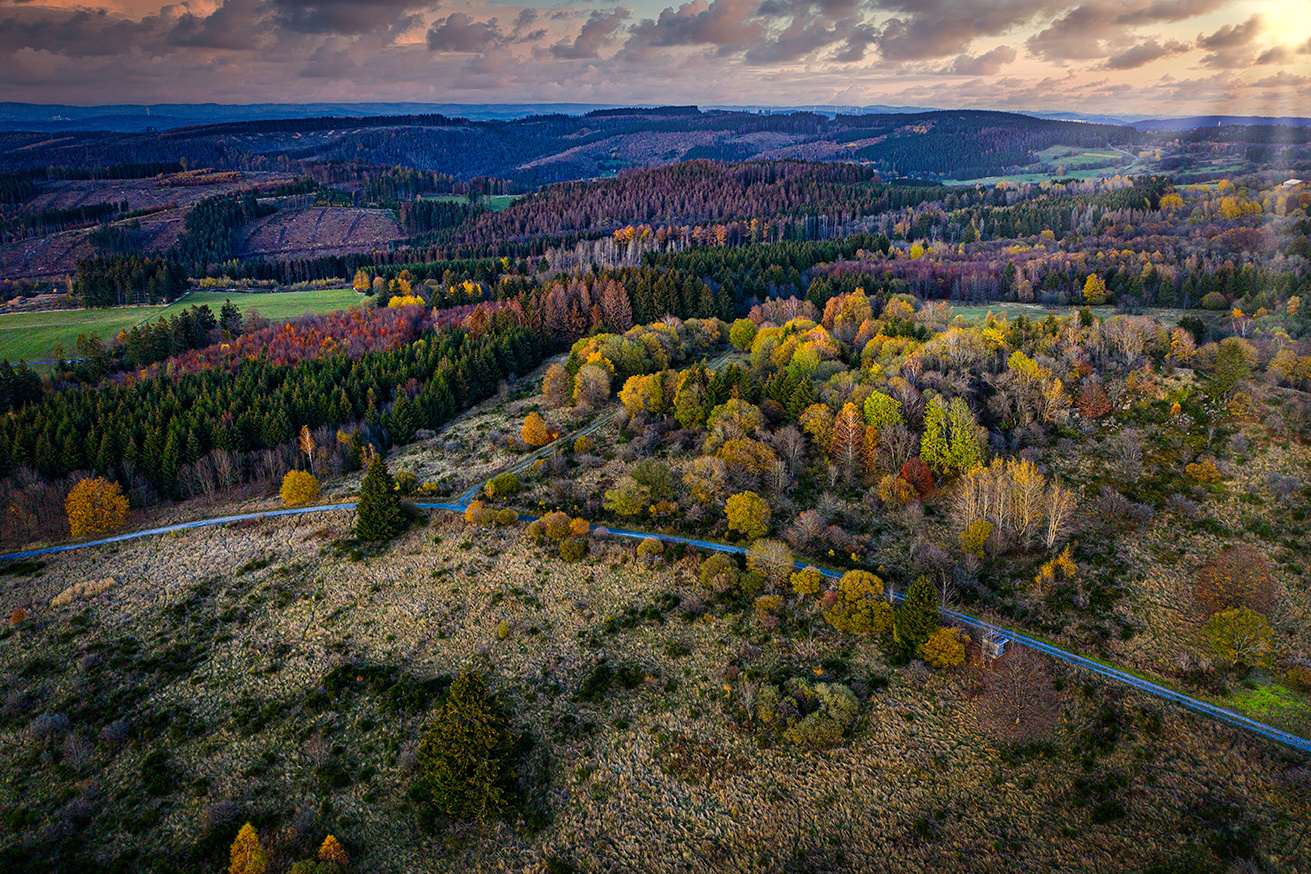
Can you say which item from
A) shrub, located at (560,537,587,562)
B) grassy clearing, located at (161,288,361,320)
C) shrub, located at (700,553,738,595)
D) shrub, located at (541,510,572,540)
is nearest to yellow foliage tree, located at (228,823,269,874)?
shrub, located at (560,537,587,562)

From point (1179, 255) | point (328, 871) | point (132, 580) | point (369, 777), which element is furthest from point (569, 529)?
point (1179, 255)

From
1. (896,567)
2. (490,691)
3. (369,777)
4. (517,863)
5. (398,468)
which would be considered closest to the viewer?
(517,863)

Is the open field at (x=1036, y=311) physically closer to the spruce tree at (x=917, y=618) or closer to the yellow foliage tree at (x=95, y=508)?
the spruce tree at (x=917, y=618)

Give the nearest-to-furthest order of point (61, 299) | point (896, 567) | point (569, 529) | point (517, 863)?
point (517, 863) < point (896, 567) < point (569, 529) < point (61, 299)

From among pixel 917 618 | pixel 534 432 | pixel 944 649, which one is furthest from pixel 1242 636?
pixel 534 432

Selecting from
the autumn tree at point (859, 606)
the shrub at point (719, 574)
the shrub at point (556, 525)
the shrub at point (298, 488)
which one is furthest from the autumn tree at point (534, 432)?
the autumn tree at point (859, 606)

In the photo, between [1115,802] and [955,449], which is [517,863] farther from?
[955,449]

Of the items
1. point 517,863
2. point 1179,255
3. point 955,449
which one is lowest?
point 517,863
